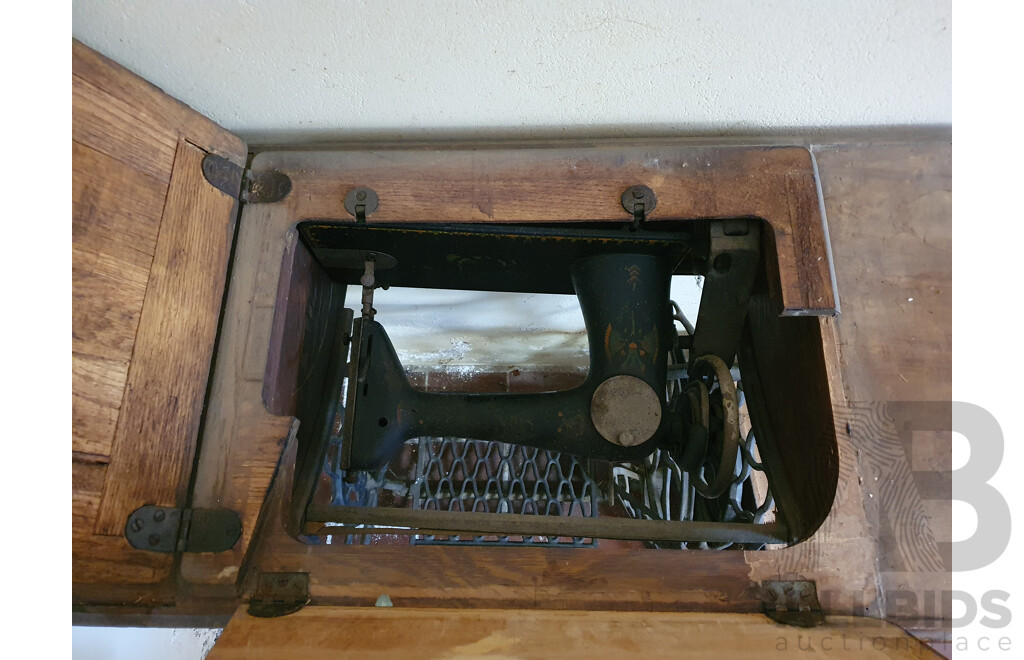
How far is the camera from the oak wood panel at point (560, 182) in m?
1.17

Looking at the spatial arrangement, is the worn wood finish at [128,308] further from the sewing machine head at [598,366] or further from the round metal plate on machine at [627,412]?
the round metal plate on machine at [627,412]

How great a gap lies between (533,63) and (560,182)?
0.22m

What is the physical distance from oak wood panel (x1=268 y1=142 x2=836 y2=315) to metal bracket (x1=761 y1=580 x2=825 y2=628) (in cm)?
51

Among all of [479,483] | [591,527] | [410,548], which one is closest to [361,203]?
[410,548]

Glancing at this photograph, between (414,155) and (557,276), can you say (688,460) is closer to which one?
(557,276)

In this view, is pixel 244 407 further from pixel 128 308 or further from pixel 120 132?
pixel 120 132

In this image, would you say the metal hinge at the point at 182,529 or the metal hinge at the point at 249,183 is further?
the metal hinge at the point at 249,183

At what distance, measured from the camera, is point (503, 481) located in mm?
1961

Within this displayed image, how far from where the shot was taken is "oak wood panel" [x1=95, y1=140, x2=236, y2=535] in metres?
0.99

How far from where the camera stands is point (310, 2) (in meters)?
0.96

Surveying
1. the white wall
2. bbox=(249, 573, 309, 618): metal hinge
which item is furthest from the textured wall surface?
bbox=(249, 573, 309, 618): metal hinge

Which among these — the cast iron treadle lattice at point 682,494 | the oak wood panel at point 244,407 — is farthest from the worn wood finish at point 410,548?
the cast iron treadle lattice at point 682,494

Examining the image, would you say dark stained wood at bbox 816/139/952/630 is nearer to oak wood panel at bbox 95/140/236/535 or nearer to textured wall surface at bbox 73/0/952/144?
textured wall surface at bbox 73/0/952/144

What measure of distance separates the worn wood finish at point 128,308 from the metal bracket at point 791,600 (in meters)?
0.95
